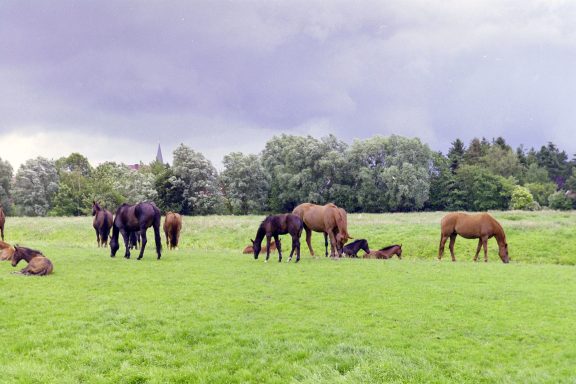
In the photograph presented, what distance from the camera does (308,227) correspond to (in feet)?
71.2

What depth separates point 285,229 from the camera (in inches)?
745

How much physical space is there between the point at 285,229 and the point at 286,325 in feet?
32.6

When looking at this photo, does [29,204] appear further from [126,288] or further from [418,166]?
[126,288]

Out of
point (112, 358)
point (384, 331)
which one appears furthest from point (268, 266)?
point (112, 358)

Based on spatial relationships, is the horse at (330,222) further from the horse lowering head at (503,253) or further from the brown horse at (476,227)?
the horse lowering head at (503,253)

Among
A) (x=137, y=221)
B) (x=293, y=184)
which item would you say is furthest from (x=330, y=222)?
(x=293, y=184)

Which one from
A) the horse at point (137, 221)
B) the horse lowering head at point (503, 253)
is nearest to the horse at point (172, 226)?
the horse at point (137, 221)

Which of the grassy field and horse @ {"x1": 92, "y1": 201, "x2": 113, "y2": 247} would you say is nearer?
the grassy field

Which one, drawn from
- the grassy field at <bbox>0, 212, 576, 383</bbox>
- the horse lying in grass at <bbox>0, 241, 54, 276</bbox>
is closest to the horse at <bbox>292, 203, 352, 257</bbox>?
the grassy field at <bbox>0, 212, 576, 383</bbox>

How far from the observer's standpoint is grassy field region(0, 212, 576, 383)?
7.06 meters

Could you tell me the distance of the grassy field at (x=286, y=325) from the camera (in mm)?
7059

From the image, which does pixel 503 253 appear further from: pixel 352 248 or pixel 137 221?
pixel 137 221

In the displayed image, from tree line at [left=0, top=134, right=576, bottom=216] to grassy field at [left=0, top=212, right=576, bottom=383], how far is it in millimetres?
52754

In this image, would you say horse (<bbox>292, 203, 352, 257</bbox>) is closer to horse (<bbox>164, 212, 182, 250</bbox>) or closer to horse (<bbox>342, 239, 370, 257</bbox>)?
horse (<bbox>342, 239, 370, 257</bbox>)
